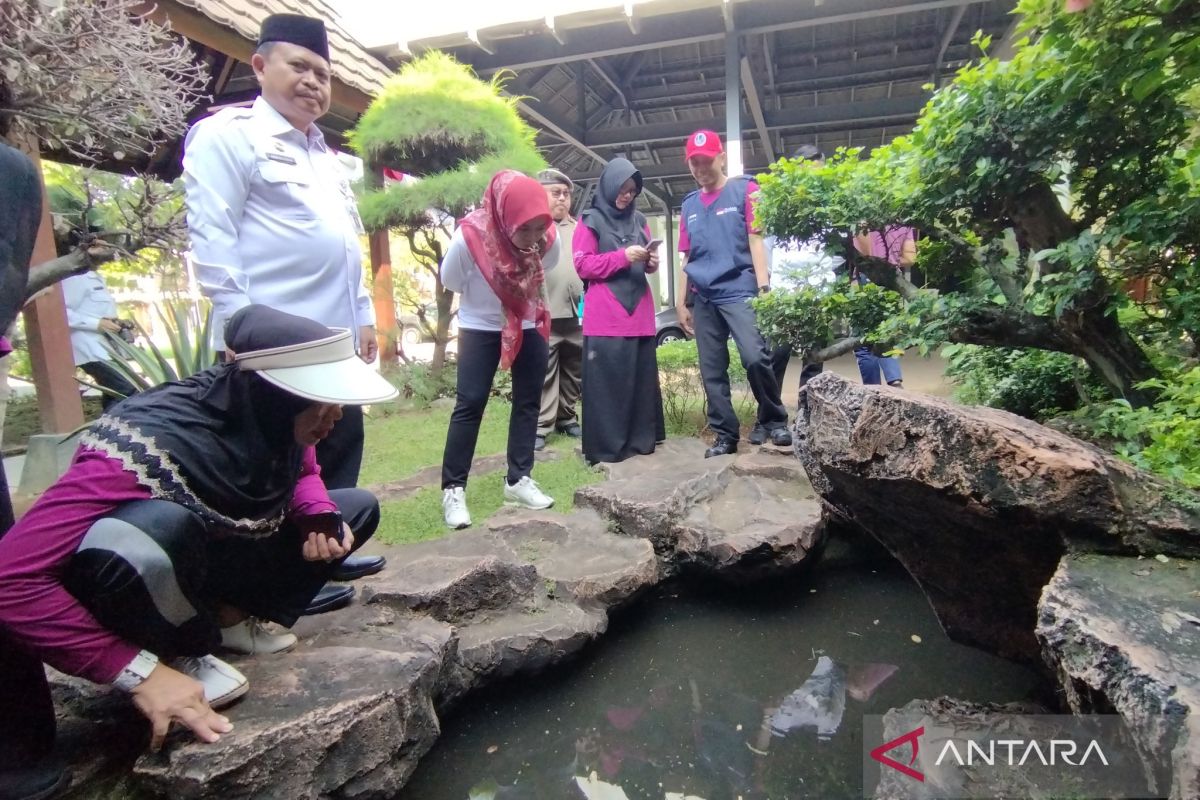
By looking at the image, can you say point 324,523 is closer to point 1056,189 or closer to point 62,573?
point 62,573

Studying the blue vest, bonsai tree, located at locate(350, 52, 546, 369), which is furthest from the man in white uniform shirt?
bonsai tree, located at locate(350, 52, 546, 369)

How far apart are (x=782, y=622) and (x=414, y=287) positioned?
323 inches

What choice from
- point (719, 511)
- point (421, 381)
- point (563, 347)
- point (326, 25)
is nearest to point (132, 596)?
point (719, 511)

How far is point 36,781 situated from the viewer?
4.39 feet

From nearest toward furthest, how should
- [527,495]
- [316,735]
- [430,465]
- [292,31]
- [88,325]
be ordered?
1. [316,735]
2. [292,31]
3. [527,495]
4. [430,465]
5. [88,325]

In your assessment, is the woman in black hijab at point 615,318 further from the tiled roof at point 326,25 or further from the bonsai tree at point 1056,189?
the tiled roof at point 326,25

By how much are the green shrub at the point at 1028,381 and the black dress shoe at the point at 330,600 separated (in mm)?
2615

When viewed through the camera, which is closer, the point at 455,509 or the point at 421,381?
the point at 455,509

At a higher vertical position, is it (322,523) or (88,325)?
(88,325)

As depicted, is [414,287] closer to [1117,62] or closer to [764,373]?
[764,373]

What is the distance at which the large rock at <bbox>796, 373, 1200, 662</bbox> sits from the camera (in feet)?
4.99

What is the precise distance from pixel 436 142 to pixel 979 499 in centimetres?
503

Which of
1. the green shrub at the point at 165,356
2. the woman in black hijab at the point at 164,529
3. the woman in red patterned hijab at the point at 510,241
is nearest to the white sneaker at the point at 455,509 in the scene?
the woman in red patterned hijab at the point at 510,241

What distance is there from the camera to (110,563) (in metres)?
1.26
